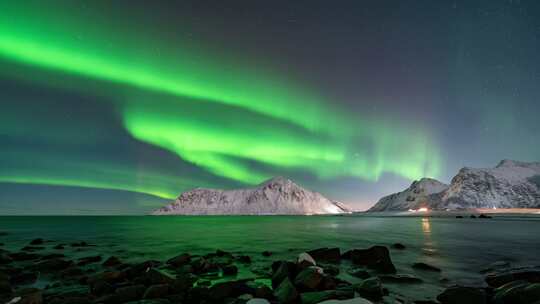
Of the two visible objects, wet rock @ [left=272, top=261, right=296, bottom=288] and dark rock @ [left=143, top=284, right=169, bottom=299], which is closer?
dark rock @ [left=143, top=284, right=169, bottom=299]

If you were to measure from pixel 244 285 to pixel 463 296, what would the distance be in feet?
24.4

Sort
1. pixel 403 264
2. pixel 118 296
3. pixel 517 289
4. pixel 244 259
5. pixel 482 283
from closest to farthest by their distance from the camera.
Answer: pixel 517 289 → pixel 118 296 → pixel 482 283 → pixel 403 264 → pixel 244 259

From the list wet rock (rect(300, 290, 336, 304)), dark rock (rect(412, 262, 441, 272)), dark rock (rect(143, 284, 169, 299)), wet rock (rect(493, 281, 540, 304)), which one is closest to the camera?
wet rock (rect(493, 281, 540, 304))

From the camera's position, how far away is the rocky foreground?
27.3ft

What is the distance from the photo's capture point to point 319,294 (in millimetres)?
8219

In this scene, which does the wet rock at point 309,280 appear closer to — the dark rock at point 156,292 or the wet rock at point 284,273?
the wet rock at point 284,273

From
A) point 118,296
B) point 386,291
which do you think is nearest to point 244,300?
point 118,296

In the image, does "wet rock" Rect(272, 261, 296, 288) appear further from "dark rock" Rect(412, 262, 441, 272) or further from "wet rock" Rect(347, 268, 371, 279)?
"dark rock" Rect(412, 262, 441, 272)

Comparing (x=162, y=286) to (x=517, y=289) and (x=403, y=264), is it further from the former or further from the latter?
(x=403, y=264)

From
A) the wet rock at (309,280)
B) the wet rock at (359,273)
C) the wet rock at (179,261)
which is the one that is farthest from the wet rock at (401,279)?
the wet rock at (179,261)

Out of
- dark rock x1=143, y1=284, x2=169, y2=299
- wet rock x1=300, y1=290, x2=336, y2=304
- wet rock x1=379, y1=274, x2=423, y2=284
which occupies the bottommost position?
wet rock x1=379, y1=274, x2=423, y2=284

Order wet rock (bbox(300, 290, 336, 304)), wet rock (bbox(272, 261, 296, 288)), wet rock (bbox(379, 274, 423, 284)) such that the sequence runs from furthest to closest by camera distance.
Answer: wet rock (bbox(379, 274, 423, 284))
wet rock (bbox(272, 261, 296, 288))
wet rock (bbox(300, 290, 336, 304))

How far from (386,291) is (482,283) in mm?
5325

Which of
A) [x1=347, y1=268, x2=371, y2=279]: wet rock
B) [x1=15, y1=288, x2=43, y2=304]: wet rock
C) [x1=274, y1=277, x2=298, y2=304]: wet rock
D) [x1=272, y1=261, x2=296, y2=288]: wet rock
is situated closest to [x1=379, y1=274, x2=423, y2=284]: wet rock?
[x1=347, y1=268, x2=371, y2=279]: wet rock
